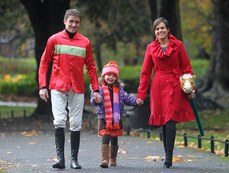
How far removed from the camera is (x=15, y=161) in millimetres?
11766

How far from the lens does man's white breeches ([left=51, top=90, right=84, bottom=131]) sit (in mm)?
10094

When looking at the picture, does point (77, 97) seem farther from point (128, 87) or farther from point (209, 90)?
point (128, 87)

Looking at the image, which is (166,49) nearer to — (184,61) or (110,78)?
(184,61)

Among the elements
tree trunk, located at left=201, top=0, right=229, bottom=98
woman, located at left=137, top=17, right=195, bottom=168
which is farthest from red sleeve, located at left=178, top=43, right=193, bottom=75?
tree trunk, located at left=201, top=0, right=229, bottom=98

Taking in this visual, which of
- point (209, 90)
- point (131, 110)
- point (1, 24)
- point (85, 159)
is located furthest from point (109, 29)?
point (85, 159)

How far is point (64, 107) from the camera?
400 inches

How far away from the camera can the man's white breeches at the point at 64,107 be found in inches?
397

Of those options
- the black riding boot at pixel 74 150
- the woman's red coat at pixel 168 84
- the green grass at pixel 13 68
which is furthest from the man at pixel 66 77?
the green grass at pixel 13 68

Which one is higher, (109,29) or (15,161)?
(109,29)

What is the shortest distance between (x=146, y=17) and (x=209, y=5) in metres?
7.76

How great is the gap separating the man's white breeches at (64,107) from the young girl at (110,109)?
0.22m

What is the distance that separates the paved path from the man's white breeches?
2.04ft

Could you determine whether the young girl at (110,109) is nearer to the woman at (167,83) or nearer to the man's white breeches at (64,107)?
the man's white breeches at (64,107)

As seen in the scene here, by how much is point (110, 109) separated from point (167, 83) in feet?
2.83
